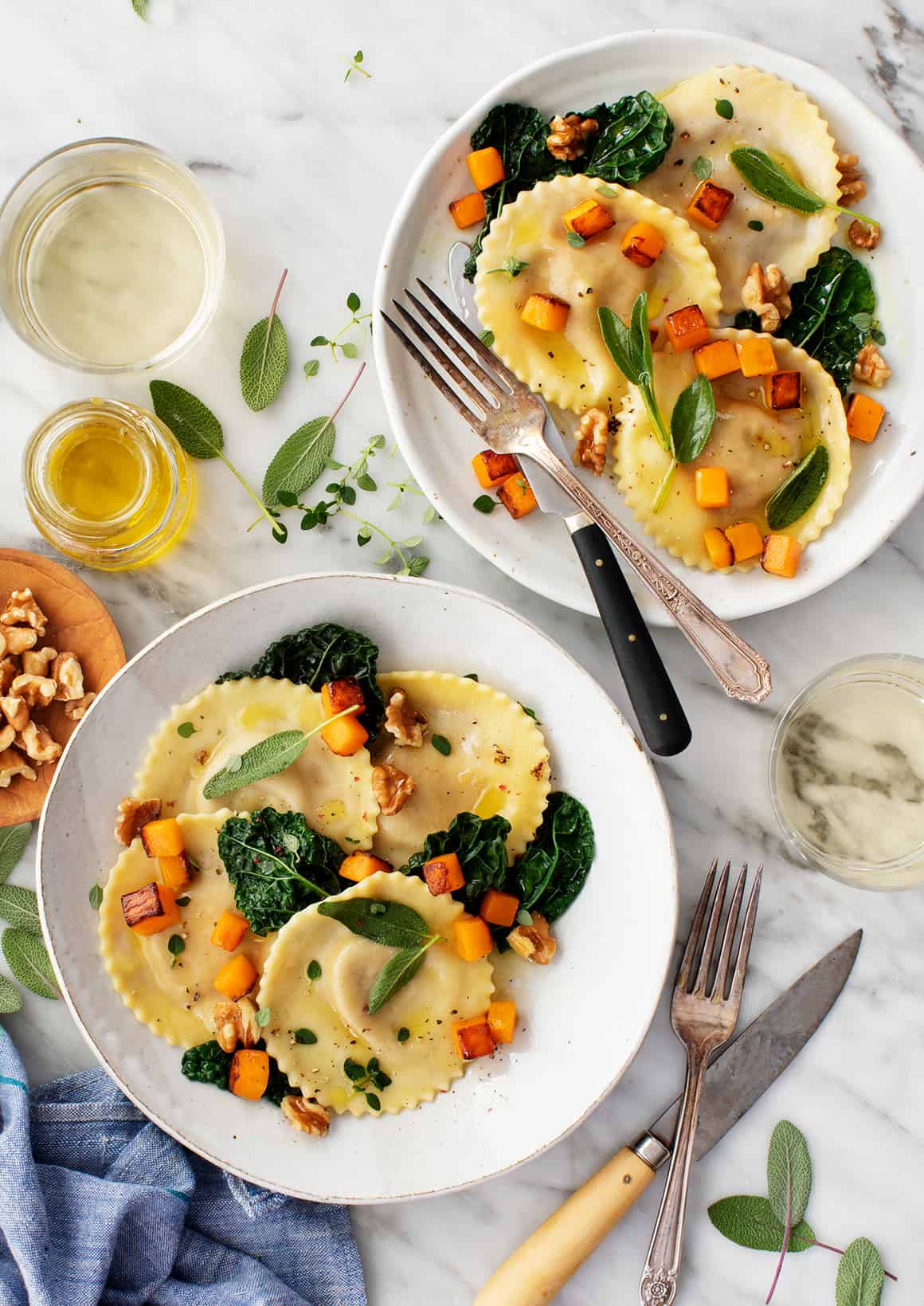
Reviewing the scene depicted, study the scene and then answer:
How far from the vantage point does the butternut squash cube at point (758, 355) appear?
3516mm

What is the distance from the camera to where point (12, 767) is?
3738mm

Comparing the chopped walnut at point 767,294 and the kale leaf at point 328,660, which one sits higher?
the chopped walnut at point 767,294

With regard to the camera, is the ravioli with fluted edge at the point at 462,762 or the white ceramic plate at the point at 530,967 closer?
the white ceramic plate at the point at 530,967

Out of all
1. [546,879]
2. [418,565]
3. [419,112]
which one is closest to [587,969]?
[546,879]

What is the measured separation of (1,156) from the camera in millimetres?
3873

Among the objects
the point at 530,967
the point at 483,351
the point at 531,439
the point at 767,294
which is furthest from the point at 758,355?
the point at 530,967

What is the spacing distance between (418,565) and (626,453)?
0.87m

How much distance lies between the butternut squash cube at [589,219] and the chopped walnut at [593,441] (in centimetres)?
A: 60

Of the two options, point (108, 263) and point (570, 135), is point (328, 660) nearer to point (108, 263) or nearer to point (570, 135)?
point (108, 263)

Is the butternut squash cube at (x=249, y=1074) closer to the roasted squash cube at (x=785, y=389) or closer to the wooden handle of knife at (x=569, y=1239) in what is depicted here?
the wooden handle of knife at (x=569, y=1239)

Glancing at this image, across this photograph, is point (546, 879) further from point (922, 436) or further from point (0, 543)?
point (0, 543)

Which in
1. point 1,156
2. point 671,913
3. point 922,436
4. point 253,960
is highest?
point 922,436

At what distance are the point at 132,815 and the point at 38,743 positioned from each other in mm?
496

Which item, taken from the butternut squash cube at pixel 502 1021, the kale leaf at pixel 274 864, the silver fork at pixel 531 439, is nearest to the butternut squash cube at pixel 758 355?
the silver fork at pixel 531 439
